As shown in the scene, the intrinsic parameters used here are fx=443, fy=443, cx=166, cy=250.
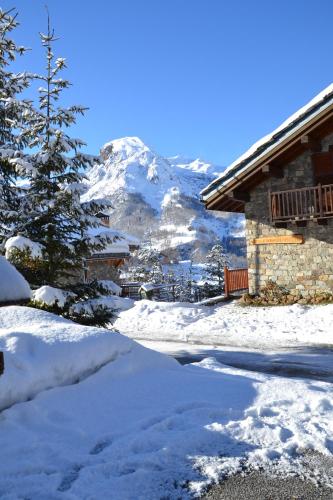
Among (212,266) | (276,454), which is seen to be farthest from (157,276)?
(276,454)

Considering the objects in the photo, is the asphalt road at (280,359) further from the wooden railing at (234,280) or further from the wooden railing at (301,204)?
the wooden railing at (234,280)

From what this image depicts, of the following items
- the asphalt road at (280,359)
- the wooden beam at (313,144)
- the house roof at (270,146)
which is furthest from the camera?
the wooden beam at (313,144)

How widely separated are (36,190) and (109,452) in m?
7.36

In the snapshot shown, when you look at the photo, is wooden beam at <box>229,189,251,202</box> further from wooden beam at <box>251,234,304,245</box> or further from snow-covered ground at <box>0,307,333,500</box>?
snow-covered ground at <box>0,307,333,500</box>

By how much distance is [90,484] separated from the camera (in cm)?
352

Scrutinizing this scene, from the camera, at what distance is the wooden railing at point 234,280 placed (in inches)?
778

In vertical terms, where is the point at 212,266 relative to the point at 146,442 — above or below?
above

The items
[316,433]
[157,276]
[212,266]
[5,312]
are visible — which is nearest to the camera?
[316,433]

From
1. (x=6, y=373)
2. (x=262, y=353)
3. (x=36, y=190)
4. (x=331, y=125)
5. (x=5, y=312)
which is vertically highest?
(x=331, y=125)

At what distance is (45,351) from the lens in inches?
205

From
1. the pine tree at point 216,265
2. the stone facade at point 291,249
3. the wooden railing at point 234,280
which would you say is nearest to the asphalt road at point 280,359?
the stone facade at point 291,249

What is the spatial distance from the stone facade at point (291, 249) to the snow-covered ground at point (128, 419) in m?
10.8

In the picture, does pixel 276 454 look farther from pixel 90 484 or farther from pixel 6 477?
pixel 6 477

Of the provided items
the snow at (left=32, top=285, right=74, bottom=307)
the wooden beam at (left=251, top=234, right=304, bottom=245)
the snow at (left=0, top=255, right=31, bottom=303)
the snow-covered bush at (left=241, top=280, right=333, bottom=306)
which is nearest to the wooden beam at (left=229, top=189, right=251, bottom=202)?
the wooden beam at (left=251, top=234, right=304, bottom=245)
